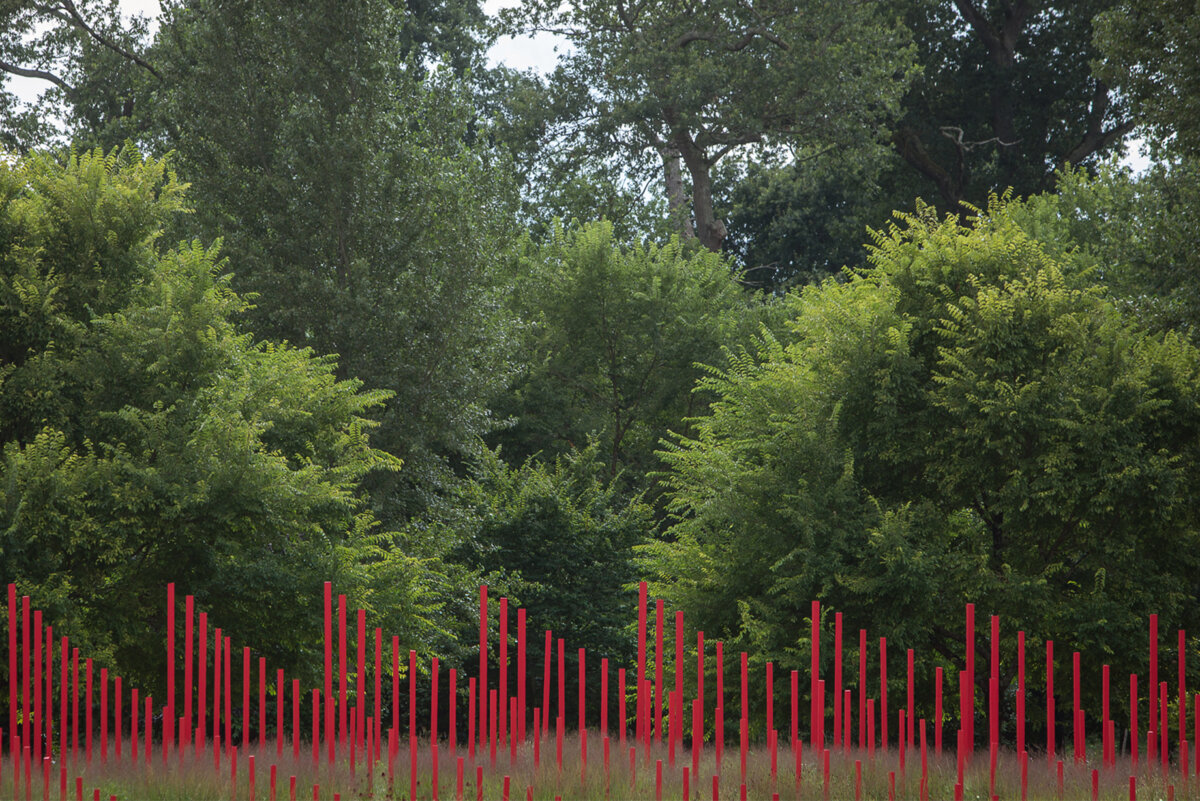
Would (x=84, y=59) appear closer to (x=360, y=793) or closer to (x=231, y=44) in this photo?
(x=231, y=44)

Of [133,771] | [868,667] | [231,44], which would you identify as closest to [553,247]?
[231,44]

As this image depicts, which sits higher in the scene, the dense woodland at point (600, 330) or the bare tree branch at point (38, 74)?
the bare tree branch at point (38, 74)

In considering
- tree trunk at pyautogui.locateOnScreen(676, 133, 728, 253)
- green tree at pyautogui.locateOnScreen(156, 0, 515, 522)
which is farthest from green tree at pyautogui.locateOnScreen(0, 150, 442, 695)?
tree trunk at pyautogui.locateOnScreen(676, 133, 728, 253)

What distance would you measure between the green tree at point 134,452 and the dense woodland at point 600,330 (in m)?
0.06

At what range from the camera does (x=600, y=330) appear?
3266 centimetres

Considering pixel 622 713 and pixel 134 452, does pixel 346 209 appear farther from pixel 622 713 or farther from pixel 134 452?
pixel 622 713

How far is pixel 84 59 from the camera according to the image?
113 feet

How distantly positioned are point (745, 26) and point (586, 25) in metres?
4.84

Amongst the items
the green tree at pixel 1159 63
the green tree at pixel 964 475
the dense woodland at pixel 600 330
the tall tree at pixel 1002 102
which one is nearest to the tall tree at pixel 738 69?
the dense woodland at pixel 600 330

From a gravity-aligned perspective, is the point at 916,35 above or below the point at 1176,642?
above

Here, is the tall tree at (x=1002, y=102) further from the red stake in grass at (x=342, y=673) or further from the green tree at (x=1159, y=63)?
the red stake in grass at (x=342, y=673)

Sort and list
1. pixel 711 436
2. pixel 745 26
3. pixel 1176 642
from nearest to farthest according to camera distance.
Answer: pixel 1176 642 < pixel 711 436 < pixel 745 26

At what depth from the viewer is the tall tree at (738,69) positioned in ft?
116

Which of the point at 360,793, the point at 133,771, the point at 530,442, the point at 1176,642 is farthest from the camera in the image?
the point at 530,442
